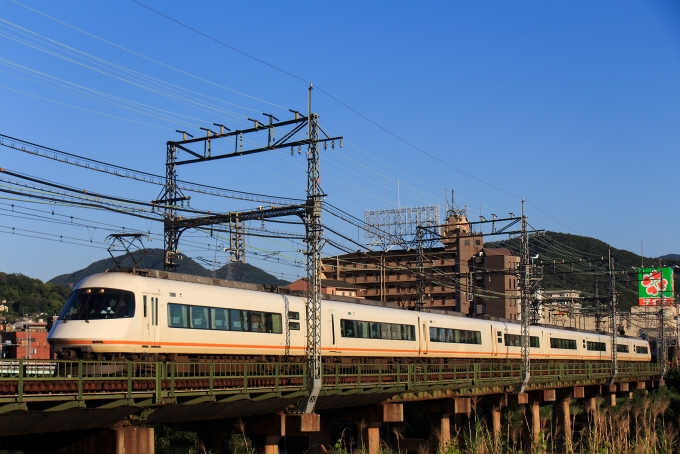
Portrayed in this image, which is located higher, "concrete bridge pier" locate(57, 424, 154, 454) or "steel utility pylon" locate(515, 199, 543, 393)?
"steel utility pylon" locate(515, 199, 543, 393)

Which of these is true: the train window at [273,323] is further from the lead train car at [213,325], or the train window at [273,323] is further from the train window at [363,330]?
the train window at [363,330]

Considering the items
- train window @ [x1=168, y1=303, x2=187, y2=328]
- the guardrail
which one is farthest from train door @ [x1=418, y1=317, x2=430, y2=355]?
train window @ [x1=168, y1=303, x2=187, y2=328]

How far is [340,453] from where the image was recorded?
28812 mm

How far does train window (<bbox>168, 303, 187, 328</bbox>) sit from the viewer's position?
25.3 metres

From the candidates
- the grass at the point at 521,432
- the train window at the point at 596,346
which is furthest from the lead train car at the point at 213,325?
the train window at the point at 596,346

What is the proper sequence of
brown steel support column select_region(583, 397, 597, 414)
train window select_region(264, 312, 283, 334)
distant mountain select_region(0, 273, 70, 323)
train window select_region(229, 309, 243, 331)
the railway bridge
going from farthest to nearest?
distant mountain select_region(0, 273, 70, 323) → brown steel support column select_region(583, 397, 597, 414) → train window select_region(264, 312, 283, 334) → train window select_region(229, 309, 243, 331) → the railway bridge

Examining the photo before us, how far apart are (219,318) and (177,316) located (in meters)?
→ 2.05

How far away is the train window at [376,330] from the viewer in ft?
113

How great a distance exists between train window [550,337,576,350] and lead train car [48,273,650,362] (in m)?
19.0

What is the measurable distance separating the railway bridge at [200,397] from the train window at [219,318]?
1356 millimetres

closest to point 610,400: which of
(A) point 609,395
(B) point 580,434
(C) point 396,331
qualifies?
(A) point 609,395

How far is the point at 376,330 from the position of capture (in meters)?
36.7

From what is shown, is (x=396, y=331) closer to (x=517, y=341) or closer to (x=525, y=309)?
(x=525, y=309)

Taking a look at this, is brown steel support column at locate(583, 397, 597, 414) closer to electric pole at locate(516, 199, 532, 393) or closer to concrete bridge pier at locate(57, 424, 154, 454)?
electric pole at locate(516, 199, 532, 393)
